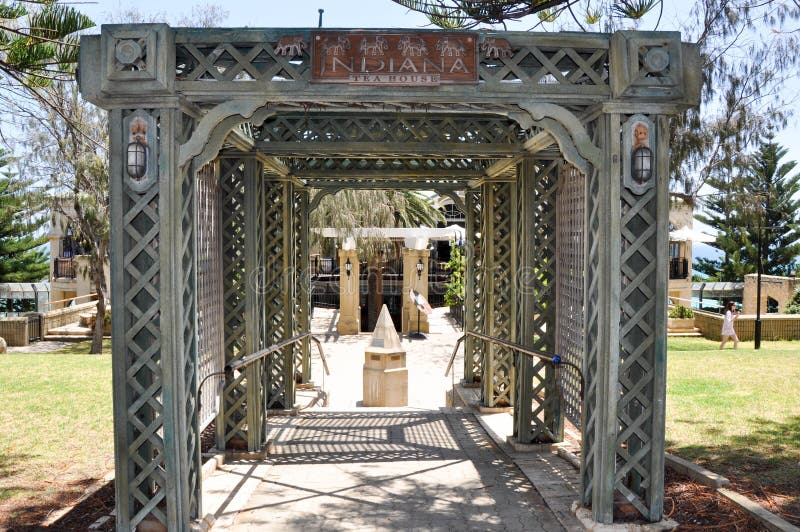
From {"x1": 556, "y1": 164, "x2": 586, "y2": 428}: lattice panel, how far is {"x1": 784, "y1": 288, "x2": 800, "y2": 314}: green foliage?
20.7m

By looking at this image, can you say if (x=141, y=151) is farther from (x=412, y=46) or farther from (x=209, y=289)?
(x=209, y=289)

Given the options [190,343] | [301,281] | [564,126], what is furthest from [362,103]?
[301,281]

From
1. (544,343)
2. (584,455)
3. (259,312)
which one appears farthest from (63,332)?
(584,455)

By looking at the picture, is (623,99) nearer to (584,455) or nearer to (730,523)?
(584,455)

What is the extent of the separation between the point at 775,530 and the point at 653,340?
1.54 m

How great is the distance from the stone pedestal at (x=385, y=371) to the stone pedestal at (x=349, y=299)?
10701 mm

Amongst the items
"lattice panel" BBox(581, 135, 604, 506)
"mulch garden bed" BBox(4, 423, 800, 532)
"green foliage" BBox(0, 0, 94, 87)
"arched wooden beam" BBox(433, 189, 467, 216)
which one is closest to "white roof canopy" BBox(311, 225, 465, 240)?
"arched wooden beam" BBox(433, 189, 467, 216)

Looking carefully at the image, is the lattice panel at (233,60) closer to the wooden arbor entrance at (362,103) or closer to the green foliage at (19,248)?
the wooden arbor entrance at (362,103)

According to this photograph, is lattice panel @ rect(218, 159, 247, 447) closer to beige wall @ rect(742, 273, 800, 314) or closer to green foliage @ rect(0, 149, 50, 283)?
beige wall @ rect(742, 273, 800, 314)

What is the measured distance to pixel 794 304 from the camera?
2602 cm

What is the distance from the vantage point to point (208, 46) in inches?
200

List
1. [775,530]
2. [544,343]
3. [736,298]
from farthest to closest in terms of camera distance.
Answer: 1. [736,298]
2. [544,343]
3. [775,530]

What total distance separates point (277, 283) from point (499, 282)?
10.5 feet

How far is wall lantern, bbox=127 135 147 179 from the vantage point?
5.02 m
